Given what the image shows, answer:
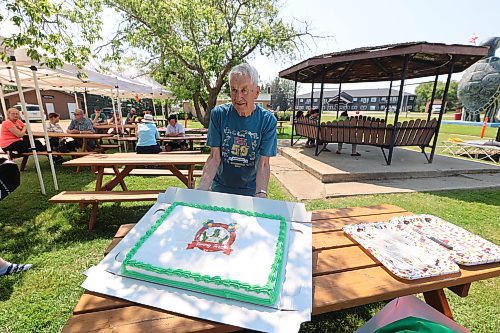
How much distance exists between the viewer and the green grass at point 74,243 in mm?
2123

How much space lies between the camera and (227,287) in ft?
3.29

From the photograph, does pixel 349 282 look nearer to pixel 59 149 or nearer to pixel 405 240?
pixel 405 240

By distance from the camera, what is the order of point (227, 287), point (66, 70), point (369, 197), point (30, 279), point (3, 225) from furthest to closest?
point (66, 70) → point (369, 197) → point (3, 225) → point (30, 279) → point (227, 287)

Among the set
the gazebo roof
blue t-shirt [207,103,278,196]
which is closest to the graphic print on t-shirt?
blue t-shirt [207,103,278,196]

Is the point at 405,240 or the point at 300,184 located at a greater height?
the point at 405,240

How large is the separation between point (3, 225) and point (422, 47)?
26.6 ft

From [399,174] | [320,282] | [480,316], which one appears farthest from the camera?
[399,174]

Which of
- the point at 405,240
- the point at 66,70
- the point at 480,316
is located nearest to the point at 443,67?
the point at 480,316

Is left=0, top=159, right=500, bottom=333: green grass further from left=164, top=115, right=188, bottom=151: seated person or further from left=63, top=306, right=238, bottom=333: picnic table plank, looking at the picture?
left=164, top=115, right=188, bottom=151: seated person

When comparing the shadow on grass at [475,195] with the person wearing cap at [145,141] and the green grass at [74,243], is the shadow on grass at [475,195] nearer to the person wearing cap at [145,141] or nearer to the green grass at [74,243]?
the green grass at [74,243]

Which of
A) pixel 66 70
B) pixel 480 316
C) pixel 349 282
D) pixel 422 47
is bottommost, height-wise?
pixel 480 316

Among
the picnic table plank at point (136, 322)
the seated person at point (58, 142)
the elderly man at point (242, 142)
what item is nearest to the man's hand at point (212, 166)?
the elderly man at point (242, 142)

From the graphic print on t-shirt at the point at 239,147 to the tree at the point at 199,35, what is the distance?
11.6 m

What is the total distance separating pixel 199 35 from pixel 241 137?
42.1 ft
